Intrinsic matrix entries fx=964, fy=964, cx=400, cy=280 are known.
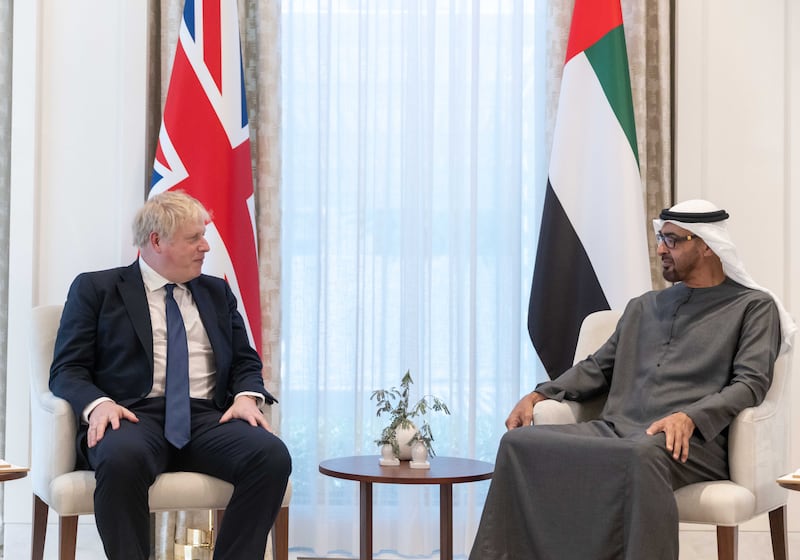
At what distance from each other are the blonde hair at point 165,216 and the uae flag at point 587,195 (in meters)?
1.49

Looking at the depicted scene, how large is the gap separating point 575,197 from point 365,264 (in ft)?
3.25

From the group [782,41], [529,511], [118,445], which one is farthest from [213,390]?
[782,41]

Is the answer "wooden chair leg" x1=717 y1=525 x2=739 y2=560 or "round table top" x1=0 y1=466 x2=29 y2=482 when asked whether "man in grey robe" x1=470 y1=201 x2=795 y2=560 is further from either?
"round table top" x1=0 y1=466 x2=29 y2=482

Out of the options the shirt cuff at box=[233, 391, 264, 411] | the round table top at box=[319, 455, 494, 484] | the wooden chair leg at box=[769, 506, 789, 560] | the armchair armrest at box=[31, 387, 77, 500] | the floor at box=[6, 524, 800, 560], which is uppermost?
the shirt cuff at box=[233, 391, 264, 411]

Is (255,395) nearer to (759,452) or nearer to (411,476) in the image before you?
(411,476)

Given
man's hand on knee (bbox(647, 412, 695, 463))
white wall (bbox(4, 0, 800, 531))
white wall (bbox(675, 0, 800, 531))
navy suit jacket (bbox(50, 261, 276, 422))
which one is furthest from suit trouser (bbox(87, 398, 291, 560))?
white wall (bbox(675, 0, 800, 531))

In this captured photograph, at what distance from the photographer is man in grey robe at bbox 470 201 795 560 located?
2924 mm

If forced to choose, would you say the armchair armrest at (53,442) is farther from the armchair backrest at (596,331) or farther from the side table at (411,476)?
the armchair backrest at (596,331)

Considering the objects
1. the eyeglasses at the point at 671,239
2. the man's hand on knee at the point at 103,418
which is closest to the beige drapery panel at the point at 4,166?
the man's hand on knee at the point at 103,418

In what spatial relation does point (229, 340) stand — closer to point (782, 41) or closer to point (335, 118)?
point (335, 118)

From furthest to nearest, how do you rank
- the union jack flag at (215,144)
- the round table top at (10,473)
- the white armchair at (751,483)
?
1. the union jack flag at (215,144)
2. the white armchair at (751,483)
3. the round table top at (10,473)

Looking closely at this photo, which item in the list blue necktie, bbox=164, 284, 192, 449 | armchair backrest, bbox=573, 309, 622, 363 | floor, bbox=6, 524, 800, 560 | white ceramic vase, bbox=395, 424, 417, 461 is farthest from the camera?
floor, bbox=6, 524, 800, 560

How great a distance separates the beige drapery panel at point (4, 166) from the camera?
4.23 meters

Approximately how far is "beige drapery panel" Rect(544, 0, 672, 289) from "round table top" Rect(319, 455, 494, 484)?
1416 mm
